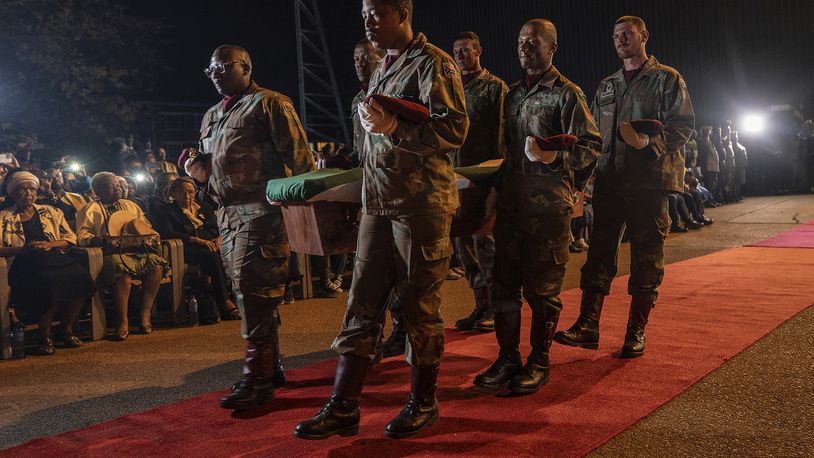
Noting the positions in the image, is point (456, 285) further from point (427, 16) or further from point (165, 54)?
point (427, 16)

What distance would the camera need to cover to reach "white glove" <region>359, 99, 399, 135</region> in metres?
2.80

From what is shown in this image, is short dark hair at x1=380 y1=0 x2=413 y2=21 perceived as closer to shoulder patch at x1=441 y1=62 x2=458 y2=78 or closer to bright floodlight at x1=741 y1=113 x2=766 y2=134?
shoulder patch at x1=441 y1=62 x2=458 y2=78

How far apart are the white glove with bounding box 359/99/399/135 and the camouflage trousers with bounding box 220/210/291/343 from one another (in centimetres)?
131

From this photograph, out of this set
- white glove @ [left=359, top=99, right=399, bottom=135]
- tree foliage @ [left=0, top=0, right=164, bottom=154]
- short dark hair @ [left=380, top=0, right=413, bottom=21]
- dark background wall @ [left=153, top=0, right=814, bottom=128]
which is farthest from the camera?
dark background wall @ [left=153, top=0, right=814, bottom=128]

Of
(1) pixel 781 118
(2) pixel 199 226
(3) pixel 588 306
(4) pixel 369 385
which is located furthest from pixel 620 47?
(1) pixel 781 118

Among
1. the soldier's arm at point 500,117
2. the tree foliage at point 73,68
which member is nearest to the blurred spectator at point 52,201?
the soldier's arm at point 500,117

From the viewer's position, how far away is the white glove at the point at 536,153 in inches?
141

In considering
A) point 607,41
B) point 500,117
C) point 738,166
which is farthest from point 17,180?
point 738,166

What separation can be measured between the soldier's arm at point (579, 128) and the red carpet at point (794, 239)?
264 inches

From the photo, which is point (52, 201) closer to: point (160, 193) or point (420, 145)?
point (160, 193)

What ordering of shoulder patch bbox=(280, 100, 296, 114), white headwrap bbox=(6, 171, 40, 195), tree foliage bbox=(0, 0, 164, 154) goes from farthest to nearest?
tree foliage bbox=(0, 0, 164, 154)
white headwrap bbox=(6, 171, 40, 195)
shoulder patch bbox=(280, 100, 296, 114)

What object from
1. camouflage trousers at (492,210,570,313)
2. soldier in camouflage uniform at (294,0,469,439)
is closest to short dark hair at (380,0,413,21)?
soldier in camouflage uniform at (294,0,469,439)

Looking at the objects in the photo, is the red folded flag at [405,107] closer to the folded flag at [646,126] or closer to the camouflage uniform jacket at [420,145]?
the camouflage uniform jacket at [420,145]

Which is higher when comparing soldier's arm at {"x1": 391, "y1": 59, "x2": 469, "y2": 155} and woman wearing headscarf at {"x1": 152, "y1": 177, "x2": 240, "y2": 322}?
soldier's arm at {"x1": 391, "y1": 59, "x2": 469, "y2": 155}
